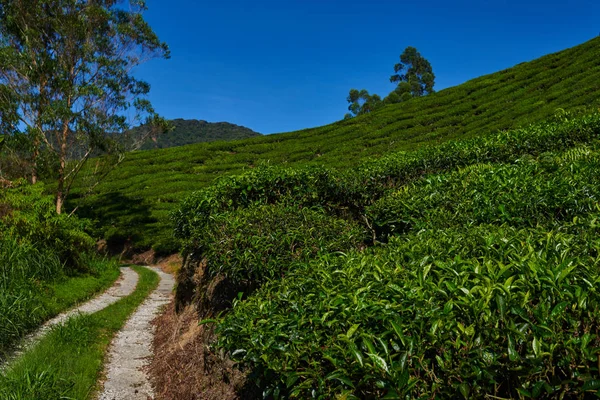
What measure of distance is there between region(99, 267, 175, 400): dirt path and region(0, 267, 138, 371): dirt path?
1076mm

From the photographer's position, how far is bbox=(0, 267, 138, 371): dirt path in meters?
7.02

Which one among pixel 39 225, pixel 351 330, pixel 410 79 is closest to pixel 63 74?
pixel 39 225

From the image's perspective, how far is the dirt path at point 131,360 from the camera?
610cm

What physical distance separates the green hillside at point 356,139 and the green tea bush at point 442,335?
62.8 ft

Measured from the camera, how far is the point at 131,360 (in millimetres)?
7469

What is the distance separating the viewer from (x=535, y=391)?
2277mm

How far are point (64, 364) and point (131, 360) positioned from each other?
1.47 meters

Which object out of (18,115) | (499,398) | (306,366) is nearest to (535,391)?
(499,398)

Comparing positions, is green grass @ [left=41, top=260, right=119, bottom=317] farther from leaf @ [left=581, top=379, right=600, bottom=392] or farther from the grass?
leaf @ [left=581, top=379, right=600, bottom=392]

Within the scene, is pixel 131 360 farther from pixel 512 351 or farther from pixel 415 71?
pixel 415 71

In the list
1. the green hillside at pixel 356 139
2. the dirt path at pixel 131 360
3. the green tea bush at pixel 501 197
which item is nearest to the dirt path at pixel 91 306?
the dirt path at pixel 131 360

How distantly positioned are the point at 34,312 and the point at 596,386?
30.3 feet

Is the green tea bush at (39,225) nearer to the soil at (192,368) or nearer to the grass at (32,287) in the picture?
the grass at (32,287)

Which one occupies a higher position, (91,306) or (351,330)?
(351,330)
